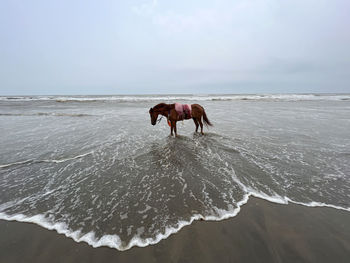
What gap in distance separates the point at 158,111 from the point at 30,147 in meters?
5.05

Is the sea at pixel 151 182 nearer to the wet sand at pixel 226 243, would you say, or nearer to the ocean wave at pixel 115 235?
the ocean wave at pixel 115 235

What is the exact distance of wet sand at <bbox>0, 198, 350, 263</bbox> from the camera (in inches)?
64.1

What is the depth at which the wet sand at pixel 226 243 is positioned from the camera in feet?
5.34

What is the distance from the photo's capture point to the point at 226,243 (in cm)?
178

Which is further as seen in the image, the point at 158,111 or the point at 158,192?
the point at 158,111

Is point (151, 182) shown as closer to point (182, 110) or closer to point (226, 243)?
point (226, 243)

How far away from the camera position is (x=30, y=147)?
5.21m

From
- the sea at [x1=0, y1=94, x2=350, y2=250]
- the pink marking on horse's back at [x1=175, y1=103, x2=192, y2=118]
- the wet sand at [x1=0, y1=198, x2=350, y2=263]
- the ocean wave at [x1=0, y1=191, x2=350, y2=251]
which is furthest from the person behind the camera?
the pink marking on horse's back at [x1=175, y1=103, x2=192, y2=118]

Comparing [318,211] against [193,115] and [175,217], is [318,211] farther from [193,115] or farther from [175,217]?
[193,115]

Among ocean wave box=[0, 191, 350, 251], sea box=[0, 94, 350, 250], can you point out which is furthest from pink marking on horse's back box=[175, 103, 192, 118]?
ocean wave box=[0, 191, 350, 251]

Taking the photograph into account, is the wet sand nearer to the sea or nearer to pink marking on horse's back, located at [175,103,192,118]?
the sea

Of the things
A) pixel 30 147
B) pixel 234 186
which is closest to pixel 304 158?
pixel 234 186

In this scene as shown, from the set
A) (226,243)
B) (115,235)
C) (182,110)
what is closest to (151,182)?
(115,235)

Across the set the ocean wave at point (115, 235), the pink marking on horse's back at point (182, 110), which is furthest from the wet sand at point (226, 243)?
the pink marking on horse's back at point (182, 110)
